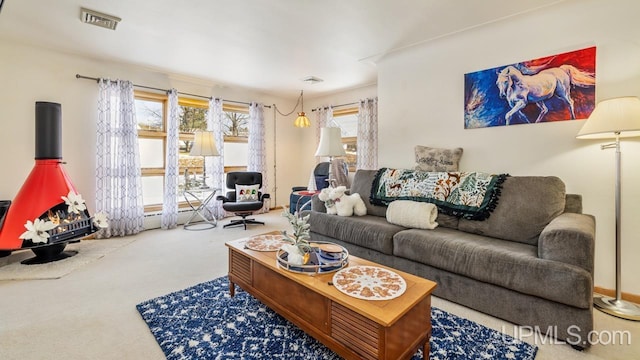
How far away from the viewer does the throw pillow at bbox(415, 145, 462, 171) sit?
3.01 m

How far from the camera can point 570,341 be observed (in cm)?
165

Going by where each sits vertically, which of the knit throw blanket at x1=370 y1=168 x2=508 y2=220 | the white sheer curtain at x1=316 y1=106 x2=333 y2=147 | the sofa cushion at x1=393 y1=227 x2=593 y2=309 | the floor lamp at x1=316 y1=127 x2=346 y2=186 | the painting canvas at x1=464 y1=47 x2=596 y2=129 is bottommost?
the sofa cushion at x1=393 y1=227 x2=593 y2=309

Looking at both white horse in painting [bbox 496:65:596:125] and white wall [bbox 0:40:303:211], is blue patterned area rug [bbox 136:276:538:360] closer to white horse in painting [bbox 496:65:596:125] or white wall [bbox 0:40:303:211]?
white horse in painting [bbox 496:65:596:125]

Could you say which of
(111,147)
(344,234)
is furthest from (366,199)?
(111,147)

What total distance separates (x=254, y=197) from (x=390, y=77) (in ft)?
9.13

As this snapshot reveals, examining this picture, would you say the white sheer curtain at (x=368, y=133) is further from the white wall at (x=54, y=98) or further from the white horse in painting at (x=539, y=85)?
the white wall at (x=54, y=98)

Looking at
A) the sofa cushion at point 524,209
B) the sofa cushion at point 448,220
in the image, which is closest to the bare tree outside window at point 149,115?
the sofa cushion at point 448,220

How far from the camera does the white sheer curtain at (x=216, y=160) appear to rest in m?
4.95

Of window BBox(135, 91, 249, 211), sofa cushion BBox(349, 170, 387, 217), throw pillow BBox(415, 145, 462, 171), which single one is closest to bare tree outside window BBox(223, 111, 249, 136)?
window BBox(135, 91, 249, 211)

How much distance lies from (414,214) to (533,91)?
154 centimetres

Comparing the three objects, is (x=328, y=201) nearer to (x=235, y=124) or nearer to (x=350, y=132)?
(x=350, y=132)

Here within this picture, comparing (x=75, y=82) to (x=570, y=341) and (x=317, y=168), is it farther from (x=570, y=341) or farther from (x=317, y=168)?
(x=570, y=341)

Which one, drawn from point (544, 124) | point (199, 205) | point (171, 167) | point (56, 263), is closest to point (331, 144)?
point (544, 124)

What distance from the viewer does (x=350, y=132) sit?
5.50 metres
